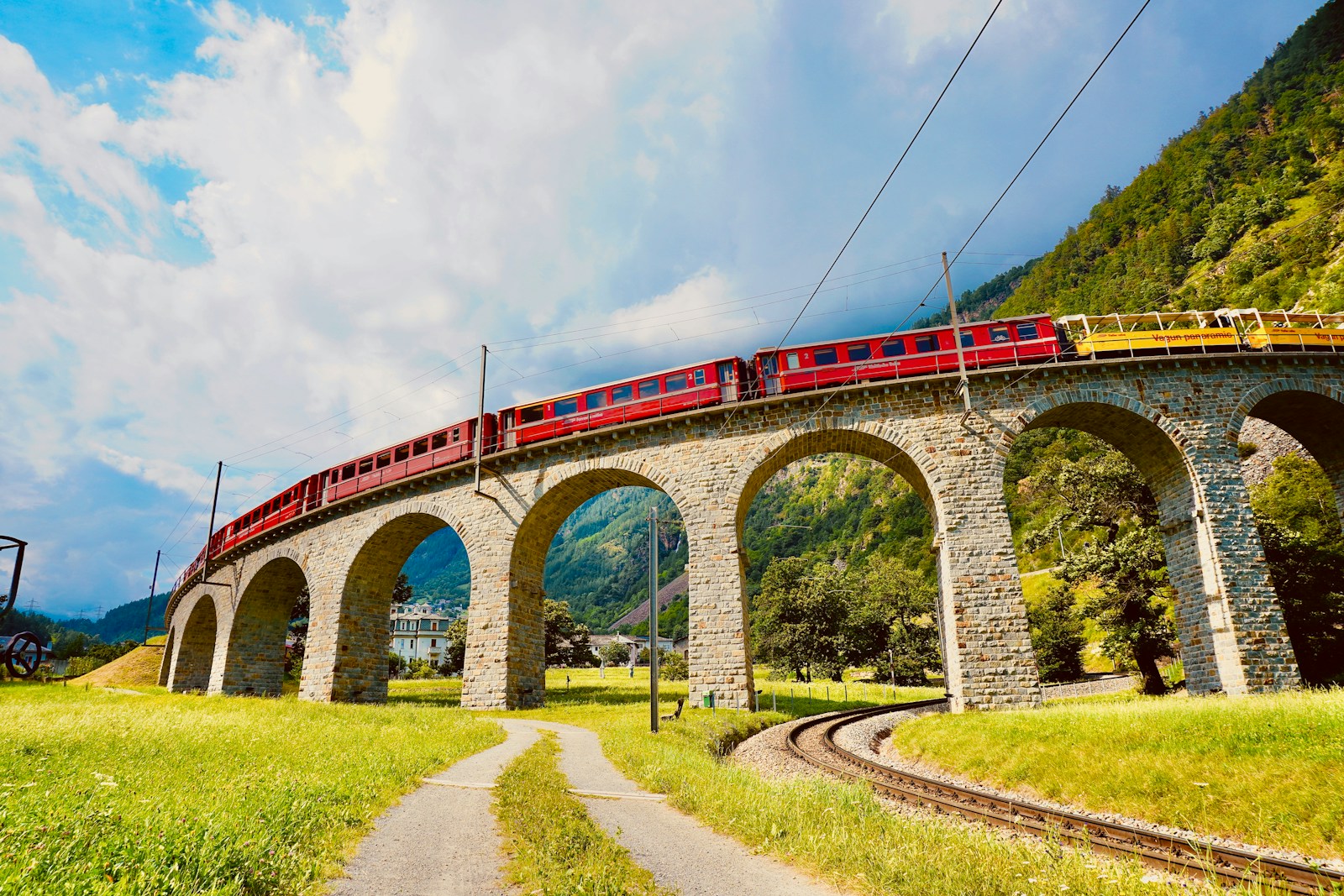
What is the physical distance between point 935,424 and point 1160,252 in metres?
110

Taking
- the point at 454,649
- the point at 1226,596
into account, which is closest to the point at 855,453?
the point at 1226,596

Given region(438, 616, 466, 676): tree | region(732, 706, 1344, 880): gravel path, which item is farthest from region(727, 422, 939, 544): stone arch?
region(438, 616, 466, 676): tree

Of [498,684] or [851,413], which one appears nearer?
[851,413]

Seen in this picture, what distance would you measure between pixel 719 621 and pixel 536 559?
9.67 m

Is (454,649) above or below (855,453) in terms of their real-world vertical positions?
below

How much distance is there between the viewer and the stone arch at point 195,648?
44.8 meters

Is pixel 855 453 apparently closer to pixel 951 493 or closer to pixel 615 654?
pixel 951 493

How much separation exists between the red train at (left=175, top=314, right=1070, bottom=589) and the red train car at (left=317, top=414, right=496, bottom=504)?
52 millimetres

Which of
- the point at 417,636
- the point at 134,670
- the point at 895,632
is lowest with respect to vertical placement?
the point at 134,670

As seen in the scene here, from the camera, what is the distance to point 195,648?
153 feet

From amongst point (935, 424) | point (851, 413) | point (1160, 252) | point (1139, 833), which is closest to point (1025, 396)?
point (935, 424)

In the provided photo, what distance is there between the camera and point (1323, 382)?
72.3 feet

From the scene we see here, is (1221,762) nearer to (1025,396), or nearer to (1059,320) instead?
(1025,396)

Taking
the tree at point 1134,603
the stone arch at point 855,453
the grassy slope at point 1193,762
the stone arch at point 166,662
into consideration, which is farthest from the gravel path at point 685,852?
the stone arch at point 166,662
